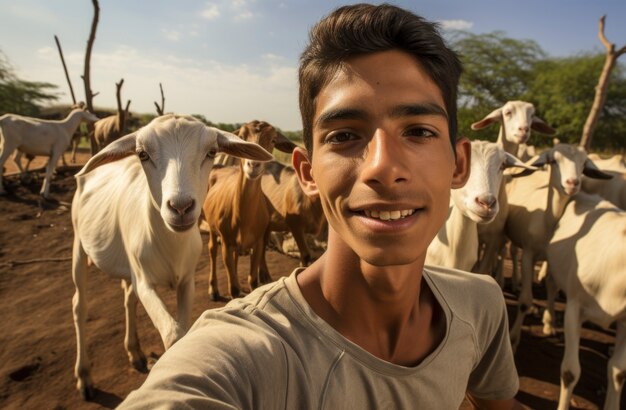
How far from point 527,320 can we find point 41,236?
10.2 m

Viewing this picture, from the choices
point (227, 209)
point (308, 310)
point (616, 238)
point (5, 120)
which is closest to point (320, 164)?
point (308, 310)

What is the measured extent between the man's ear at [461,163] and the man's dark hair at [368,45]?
24 centimetres

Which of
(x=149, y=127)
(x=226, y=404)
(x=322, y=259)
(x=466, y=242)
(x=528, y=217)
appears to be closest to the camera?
(x=226, y=404)

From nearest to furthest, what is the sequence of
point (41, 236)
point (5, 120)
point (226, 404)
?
point (226, 404) → point (41, 236) → point (5, 120)

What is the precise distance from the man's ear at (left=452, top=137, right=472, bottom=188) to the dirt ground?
11.9ft

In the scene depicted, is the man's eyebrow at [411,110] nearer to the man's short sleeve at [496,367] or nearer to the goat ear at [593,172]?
the man's short sleeve at [496,367]

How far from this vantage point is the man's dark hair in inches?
47.4

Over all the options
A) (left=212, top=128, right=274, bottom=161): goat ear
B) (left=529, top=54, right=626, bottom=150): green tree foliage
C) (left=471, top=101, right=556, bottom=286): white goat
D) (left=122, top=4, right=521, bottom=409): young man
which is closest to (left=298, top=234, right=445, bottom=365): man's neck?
(left=122, top=4, right=521, bottom=409): young man

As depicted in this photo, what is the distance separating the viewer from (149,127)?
2992mm

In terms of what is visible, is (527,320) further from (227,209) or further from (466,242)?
(227,209)

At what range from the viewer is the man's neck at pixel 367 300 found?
1248 millimetres

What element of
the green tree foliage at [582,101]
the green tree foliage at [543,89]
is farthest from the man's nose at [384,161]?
the green tree foliage at [582,101]

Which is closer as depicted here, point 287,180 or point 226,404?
point 226,404

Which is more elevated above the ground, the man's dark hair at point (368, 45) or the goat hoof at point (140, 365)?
the man's dark hair at point (368, 45)
